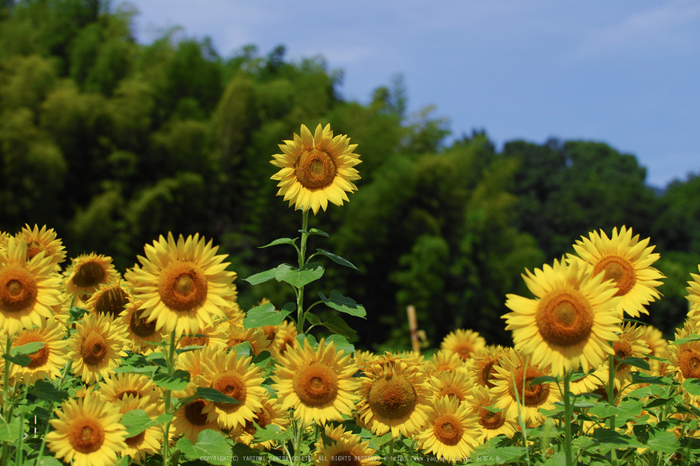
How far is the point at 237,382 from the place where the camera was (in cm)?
159

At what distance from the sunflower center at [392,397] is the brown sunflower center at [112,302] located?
1.01m

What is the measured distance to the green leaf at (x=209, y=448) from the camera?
4.58 ft

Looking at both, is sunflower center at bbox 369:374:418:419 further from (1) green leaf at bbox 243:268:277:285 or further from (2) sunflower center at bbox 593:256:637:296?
(2) sunflower center at bbox 593:256:637:296

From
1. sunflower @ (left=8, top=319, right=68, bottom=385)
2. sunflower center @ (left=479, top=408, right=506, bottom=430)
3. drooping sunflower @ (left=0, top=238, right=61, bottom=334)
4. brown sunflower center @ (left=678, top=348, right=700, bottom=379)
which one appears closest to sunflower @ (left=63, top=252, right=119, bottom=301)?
sunflower @ (left=8, top=319, right=68, bottom=385)

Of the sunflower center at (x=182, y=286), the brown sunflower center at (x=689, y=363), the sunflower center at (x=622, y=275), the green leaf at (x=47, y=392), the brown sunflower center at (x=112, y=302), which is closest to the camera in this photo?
the sunflower center at (x=182, y=286)

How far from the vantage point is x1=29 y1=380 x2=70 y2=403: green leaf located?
159cm

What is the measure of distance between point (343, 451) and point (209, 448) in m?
0.40

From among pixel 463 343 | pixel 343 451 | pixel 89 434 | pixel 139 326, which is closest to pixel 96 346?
pixel 139 326

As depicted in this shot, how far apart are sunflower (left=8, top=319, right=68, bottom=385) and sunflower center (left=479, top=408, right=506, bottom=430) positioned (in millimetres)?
1433

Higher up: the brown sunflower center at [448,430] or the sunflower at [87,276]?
the sunflower at [87,276]

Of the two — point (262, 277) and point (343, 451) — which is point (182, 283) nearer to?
point (262, 277)

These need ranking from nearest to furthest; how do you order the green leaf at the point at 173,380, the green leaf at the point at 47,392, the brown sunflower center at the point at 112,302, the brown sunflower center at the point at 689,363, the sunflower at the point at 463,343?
the green leaf at the point at 173,380, the green leaf at the point at 47,392, the brown sunflower center at the point at 689,363, the brown sunflower center at the point at 112,302, the sunflower at the point at 463,343

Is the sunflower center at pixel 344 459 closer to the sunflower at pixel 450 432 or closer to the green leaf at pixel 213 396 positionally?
the sunflower at pixel 450 432

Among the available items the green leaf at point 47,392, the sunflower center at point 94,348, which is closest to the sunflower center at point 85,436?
the green leaf at point 47,392
